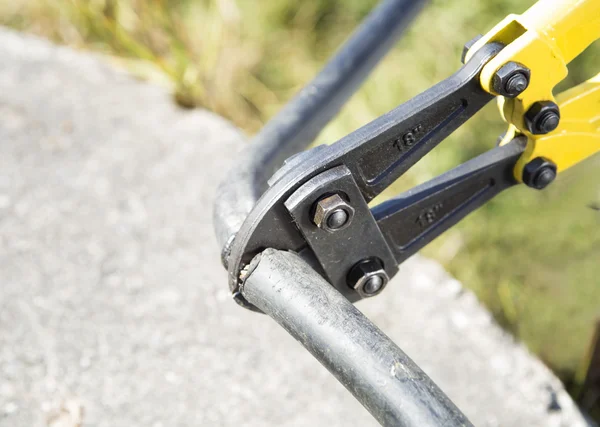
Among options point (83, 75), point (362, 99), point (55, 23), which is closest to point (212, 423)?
point (83, 75)

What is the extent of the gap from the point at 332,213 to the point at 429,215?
23 cm

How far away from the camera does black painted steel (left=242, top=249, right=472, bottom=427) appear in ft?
2.52

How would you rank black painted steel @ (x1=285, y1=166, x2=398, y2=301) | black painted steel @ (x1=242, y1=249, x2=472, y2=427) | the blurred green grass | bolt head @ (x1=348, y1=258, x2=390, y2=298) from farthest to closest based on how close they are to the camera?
the blurred green grass
bolt head @ (x1=348, y1=258, x2=390, y2=298)
black painted steel @ (x1=285, y1=166, x2=398, y2=301)
black painted steel @ (x1=242, y1=249, x2=472, y2=427)

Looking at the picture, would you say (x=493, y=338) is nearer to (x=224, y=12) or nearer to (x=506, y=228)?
(x=506, y=228)

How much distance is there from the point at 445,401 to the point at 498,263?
1.41 meters

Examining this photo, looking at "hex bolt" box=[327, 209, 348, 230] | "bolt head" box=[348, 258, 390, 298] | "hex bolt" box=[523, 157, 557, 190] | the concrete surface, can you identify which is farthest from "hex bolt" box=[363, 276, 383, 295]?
the concrete surface

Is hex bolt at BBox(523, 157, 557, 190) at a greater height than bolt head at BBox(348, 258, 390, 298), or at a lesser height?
greater

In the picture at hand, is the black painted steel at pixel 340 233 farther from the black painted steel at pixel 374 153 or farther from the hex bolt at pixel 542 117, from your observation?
the hex bolt at pixel 542 117

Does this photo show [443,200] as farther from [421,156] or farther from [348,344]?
[348,344]

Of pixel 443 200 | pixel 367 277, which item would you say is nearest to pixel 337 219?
pixel 367 277

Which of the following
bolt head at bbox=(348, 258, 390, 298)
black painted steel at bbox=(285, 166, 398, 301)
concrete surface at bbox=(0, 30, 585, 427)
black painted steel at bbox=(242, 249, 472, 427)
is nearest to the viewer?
black painted steel at bbox=(242, 249, 472, 427)

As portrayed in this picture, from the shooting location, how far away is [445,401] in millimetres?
775

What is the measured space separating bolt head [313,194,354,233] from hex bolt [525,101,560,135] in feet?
1.01

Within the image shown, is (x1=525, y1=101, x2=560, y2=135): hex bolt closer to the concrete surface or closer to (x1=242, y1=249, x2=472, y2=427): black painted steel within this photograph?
(x1=242, y1=249, x2=472, y2=427): black painted steel
